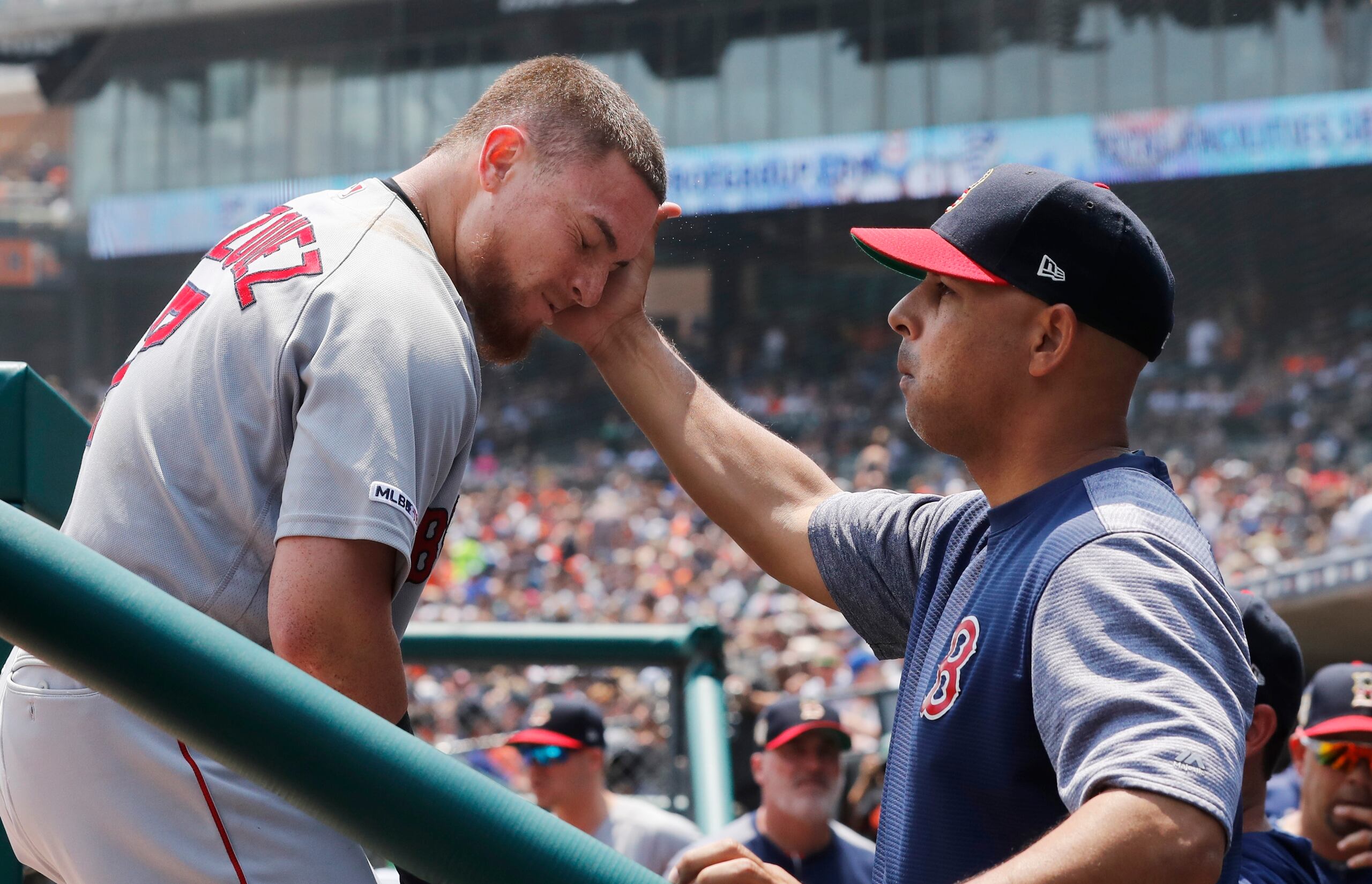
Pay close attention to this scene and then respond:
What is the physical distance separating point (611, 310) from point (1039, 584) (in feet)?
2.84

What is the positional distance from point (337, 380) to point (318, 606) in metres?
0.20

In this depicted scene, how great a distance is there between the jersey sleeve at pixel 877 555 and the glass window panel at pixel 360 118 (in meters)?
18.7

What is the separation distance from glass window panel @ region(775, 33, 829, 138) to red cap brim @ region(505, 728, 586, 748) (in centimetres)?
1720

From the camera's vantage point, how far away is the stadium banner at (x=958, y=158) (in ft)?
58.5

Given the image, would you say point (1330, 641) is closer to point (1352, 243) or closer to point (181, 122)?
point (1352, 243)

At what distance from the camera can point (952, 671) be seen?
1133 millimetres

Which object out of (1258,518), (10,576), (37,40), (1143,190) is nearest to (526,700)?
(10,576)

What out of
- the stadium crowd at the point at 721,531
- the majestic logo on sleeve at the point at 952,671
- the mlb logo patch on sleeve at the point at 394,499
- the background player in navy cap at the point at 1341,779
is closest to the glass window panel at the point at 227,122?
the stadium crowd at the point at 721,531

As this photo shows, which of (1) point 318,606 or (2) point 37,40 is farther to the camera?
(2) point 37,40

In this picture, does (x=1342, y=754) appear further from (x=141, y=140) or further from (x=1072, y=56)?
(x=141, y=140)

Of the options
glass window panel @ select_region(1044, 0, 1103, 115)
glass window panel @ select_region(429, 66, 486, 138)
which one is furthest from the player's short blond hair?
glass window panel @ select_region(1044, 0, 1103, 115)

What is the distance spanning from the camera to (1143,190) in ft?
57.3

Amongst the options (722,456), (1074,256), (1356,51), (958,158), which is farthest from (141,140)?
(1074,256)

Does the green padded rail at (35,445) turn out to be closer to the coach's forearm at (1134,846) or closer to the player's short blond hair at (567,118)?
the player's short blond hair at (567,118)
